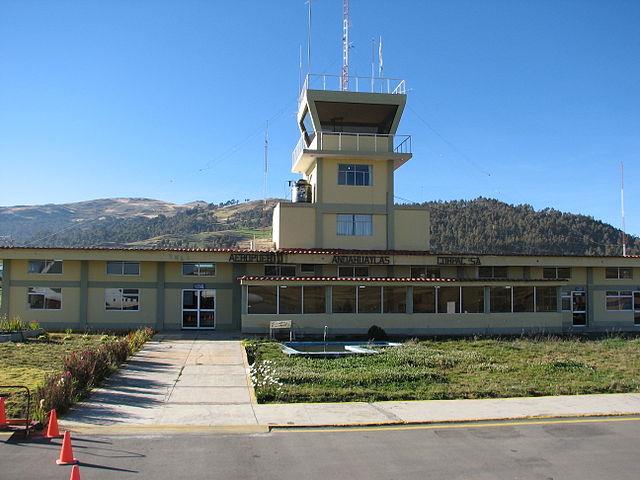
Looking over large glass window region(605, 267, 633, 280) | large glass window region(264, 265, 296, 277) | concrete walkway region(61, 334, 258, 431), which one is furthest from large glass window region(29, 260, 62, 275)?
large glass window region(605, 267, 633, 280)

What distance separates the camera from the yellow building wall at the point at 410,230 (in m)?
35.7

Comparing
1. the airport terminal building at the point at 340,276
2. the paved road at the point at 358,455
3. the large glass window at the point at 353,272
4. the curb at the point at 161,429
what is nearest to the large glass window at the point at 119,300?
the airport terminal building at the point at 340,276

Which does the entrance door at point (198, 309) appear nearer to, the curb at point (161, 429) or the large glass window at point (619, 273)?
the curb at point (161, 429)

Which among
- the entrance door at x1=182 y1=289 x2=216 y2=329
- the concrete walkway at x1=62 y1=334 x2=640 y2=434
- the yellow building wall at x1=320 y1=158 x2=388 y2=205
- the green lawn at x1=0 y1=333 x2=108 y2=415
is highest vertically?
the yellow building wall at x1=320 y1=158 x2=388 y2=205

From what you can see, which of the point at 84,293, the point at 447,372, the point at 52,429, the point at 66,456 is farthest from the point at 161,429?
the point at 84,293

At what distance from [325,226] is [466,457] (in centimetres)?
2547

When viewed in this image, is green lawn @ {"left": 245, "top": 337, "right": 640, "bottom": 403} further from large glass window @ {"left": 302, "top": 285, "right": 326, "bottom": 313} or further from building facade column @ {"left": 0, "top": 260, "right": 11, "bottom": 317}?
building facade column @ {"left": 0, "top": 260, "right": 11, "bottom": 317}

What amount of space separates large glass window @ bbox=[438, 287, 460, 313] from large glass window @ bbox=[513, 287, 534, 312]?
9.91ft

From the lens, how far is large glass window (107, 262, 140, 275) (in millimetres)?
31531

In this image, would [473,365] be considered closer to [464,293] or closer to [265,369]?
[265,369]

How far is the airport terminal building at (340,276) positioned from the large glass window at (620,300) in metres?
0.06

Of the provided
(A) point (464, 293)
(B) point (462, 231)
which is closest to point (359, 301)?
(A) point (464, 293)

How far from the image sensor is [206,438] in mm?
11086

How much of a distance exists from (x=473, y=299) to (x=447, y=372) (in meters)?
13.7
